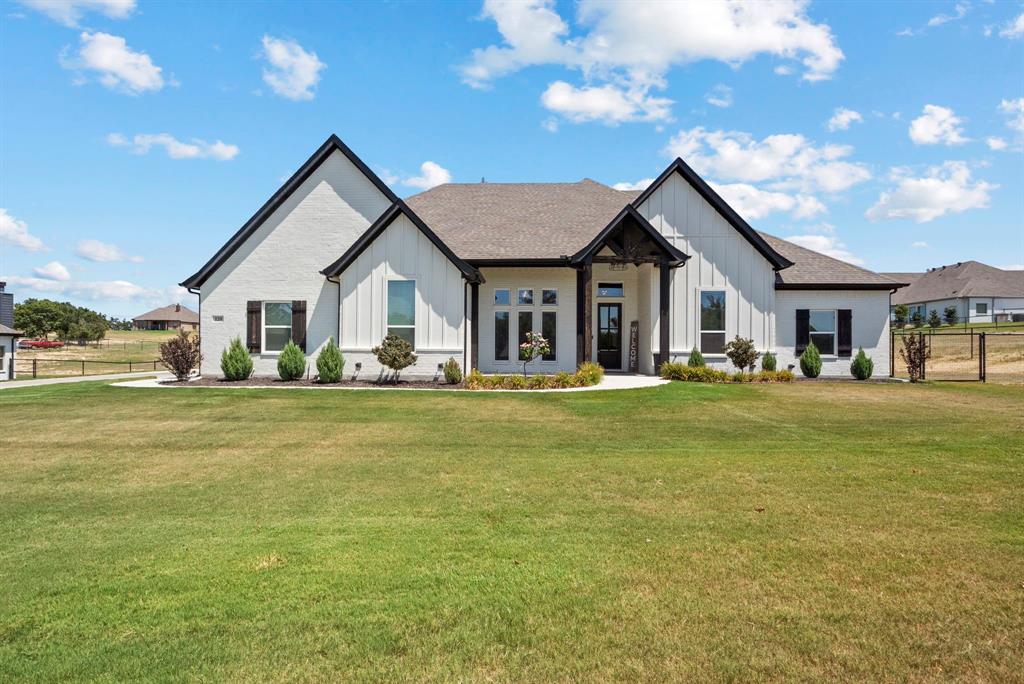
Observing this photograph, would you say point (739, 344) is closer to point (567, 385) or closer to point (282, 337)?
point (567, 385)

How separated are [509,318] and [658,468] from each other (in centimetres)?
1296

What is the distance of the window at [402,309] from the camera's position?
58.1 ft

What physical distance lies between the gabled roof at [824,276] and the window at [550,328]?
25.0ft

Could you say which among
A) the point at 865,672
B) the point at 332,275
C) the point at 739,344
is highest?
the point at 332,275

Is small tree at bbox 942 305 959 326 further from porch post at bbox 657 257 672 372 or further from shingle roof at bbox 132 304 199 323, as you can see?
shingle roof at bbox 132 304 199 323

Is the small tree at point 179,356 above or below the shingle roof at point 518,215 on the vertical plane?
below

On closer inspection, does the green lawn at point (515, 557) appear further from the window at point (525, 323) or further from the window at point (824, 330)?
the window at point (824, 330)

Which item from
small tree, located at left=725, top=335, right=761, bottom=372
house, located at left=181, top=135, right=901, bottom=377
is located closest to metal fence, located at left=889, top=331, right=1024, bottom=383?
house, located at left=181, top=135, right=901, bottom=377

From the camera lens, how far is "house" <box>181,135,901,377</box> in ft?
58.0

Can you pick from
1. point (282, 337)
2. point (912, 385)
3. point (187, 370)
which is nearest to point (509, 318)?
point (282, 337)

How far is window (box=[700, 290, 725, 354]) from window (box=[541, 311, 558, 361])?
5.07 meters

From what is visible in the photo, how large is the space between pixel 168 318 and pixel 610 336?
12557cm

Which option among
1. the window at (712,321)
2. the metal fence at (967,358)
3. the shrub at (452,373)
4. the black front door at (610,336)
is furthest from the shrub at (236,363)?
the metal fence at (967,358)

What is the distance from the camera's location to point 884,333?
65.0 ft
